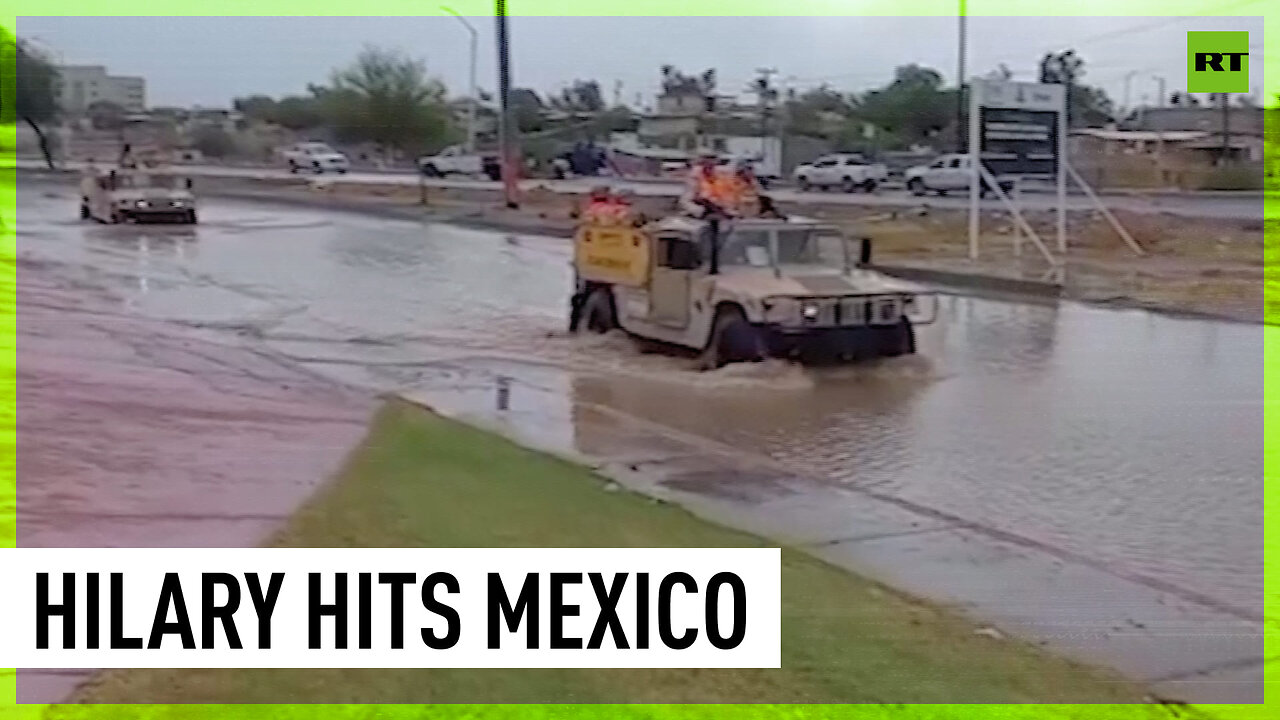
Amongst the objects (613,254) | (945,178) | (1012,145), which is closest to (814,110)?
(613,254)

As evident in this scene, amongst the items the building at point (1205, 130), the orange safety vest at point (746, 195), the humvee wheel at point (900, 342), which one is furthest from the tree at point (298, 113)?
the humvee wheel at point (900, 342)

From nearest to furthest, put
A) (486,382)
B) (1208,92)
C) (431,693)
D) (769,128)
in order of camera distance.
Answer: (431,693)
(1208,92)
(769,128)
(486,382)

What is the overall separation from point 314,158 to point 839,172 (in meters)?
4.21

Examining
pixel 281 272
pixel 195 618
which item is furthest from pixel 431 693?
pixel 281 272

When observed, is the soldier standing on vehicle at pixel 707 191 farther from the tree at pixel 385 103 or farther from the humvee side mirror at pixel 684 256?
the tree at pixel 385 103

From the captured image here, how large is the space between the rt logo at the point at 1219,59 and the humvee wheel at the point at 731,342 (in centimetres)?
579

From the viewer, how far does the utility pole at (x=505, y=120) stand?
6031mm

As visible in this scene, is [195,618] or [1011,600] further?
[1011,600]

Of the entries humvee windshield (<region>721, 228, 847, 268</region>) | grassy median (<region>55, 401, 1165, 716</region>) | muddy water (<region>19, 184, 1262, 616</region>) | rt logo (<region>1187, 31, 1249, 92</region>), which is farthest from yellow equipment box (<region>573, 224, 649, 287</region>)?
rt logo (<region>1187, 31, 1249, 92</region>)

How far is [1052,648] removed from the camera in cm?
478

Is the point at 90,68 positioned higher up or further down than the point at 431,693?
higher up

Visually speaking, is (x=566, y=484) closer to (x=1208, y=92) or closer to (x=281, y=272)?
(x=1208, y=92)

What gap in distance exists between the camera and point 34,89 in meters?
5.32

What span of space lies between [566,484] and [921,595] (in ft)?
6.90
